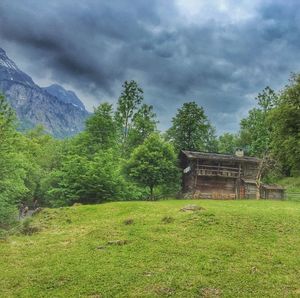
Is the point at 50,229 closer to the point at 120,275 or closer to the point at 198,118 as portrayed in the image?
the point at 120,275

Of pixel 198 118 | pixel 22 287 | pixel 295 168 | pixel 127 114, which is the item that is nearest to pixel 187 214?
pixel 22 287

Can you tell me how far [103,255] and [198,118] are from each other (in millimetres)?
53857

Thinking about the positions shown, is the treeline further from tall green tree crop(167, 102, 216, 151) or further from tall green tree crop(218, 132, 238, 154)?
tall green tree crop(218, 132, 238, 154)

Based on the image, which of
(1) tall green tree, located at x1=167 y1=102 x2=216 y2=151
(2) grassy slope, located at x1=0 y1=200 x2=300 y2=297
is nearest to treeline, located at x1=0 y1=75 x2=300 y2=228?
(1) tall green tree, located at x1=167 y1=102 x2=216 y2=151

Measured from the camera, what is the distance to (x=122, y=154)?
216ft

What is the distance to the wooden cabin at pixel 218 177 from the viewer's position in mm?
54281

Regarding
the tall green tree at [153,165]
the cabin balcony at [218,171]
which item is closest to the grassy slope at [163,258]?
the tall green tree at [153,165]

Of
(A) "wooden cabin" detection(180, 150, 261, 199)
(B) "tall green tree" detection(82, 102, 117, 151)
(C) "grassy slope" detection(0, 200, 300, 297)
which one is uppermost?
(B) "tall green tree" detection(82, 102, 117, 151)

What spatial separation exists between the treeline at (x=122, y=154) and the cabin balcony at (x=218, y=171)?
181 inches

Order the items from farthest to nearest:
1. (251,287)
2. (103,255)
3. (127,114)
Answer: (127,114) → (103,255) → (251,287)

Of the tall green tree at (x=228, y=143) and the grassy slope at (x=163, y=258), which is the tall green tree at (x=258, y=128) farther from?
the grassy slope at (x=163, y=258)

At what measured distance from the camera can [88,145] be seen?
55.4 m

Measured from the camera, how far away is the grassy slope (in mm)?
Answer: 13953

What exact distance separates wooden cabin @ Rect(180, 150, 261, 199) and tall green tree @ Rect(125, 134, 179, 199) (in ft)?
17.7
